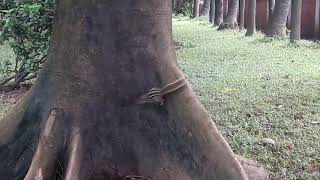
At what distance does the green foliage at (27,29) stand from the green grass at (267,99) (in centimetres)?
197

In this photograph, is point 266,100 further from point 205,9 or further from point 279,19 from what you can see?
point 205,9

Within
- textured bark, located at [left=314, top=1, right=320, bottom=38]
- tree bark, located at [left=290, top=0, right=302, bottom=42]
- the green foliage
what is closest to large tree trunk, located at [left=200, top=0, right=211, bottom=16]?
textured bark, located at [left=314, top=1, right=320, bottom=38]

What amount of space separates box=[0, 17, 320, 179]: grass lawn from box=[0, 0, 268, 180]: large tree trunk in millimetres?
886

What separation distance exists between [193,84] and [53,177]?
4.42 meters

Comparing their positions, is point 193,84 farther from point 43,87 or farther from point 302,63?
point 43,87

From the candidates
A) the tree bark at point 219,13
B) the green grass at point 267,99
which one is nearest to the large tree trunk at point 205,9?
the tree bark at point 219,13

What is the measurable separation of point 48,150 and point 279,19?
11.5 metres

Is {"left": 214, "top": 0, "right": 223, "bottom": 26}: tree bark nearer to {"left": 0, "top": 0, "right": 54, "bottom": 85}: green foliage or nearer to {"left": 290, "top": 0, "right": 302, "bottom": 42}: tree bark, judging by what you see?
{"left": 290, "top": 0, "right": 302, "bottom": 42}: tree bark

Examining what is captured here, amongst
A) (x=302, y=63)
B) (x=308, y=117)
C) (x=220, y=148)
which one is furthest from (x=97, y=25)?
(x=302, y=63)

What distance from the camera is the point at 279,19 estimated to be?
13.7m

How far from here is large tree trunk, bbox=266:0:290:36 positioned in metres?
13.4

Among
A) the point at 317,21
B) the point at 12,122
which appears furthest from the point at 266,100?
the point at 317,21

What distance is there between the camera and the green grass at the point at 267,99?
4020 millimetres

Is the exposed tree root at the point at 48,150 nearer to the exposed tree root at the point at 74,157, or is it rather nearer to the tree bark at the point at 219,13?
the exposed tree root at the point at 74,157
